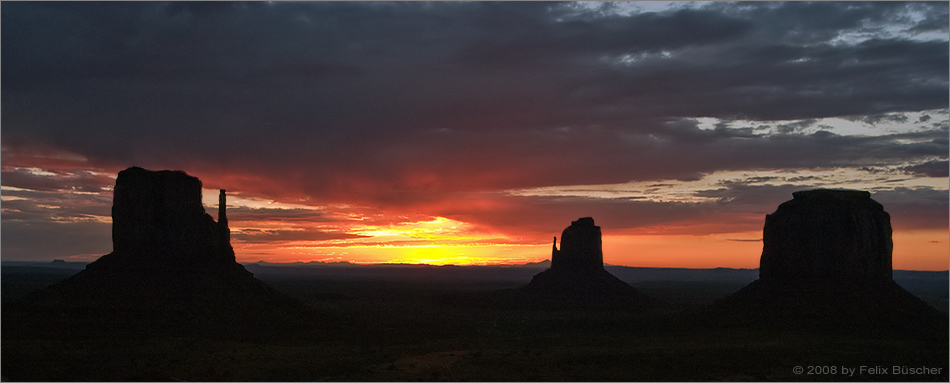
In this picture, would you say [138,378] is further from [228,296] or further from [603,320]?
[603,320]

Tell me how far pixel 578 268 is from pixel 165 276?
66.7 m

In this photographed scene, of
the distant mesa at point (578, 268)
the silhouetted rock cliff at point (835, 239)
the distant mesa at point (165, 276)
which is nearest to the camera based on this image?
the distant mesa at point (165, 276)

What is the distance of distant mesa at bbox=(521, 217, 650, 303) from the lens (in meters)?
95.2

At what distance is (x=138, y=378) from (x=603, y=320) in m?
42.8

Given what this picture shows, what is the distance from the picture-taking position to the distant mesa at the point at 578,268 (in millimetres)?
95188

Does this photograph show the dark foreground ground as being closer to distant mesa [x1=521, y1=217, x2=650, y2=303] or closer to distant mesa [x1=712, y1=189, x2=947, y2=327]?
distant mesa [x1=712, y1=189, x2=947, y2=327]

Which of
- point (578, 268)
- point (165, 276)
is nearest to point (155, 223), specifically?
point (165, 276)

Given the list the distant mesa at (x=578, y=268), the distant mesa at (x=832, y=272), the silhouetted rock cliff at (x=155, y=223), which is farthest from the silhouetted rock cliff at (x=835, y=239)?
the silhouetted rock cliff at (x=155, y=223)

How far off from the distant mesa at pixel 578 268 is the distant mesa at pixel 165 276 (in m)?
53.5

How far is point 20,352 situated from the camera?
110ft

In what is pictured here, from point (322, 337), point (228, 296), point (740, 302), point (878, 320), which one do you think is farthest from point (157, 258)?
point (878, 320)

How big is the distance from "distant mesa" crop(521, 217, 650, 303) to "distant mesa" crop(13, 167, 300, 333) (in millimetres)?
53520

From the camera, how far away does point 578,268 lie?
100 metres

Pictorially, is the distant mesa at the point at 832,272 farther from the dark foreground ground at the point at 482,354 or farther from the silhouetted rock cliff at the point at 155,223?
the silhouetted rock cliff at the point at 155,223
